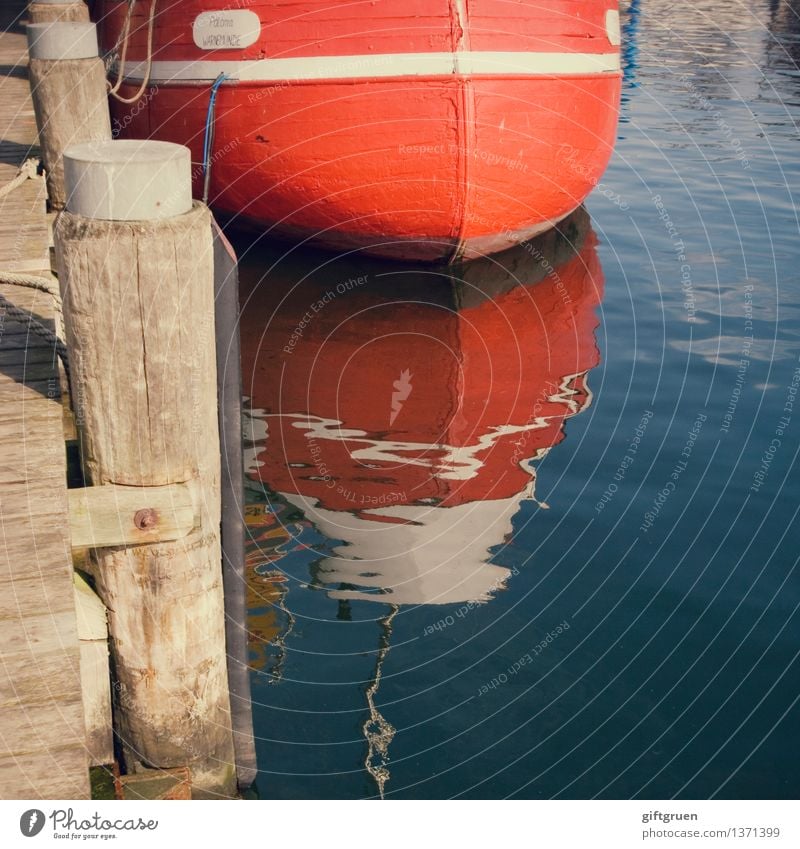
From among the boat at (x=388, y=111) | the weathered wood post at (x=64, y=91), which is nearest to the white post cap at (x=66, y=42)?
the weathered wood post at (x=64, y=91)

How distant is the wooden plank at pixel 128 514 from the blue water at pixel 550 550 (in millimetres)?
1181

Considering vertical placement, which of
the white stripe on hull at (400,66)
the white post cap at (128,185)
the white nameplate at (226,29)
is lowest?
the white stripe on hull at (400,66)

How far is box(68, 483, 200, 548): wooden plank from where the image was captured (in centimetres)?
316

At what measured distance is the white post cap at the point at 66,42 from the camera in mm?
6293

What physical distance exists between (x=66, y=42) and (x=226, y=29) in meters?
2.24

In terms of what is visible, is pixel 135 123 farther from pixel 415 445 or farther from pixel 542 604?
pixel 542 604

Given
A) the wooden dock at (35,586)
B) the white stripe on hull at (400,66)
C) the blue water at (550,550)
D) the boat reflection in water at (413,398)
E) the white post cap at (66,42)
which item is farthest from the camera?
the white stripe on hull at (400,66)

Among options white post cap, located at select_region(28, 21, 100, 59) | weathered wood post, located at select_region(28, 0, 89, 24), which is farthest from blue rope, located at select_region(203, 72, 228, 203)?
white post cap, located at select_region(28, 21, 100, 59)

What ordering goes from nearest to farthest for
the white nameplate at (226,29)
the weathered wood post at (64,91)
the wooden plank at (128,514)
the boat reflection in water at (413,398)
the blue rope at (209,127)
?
the wooden plank at (128,514) → the boat reflection in water at (413,398) → the weathered wood post at (64,91) → the white nameplate at (226,29) → the blue rope at (209,127)

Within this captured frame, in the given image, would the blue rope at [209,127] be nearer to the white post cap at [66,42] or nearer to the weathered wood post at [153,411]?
the white post cap at [66,42]

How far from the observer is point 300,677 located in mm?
4367

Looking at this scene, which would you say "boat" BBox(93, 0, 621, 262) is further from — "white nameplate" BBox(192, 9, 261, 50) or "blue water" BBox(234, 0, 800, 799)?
"blue water" BBox(234, 0, 800, 799)

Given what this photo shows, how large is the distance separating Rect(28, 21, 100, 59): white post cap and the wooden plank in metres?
4.02

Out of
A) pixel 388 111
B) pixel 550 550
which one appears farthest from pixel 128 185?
pixel 388 111
